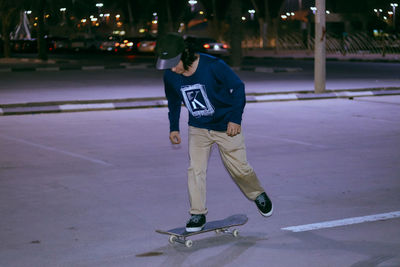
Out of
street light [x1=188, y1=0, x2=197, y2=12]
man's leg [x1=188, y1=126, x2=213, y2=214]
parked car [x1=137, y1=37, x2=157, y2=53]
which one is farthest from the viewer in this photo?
street light [x1=188, y1=0, x2=197, y2=12]

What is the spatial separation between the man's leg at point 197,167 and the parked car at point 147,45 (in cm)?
5400

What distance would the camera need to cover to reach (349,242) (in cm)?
627

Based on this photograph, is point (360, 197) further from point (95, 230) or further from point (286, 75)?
point (286, 75)

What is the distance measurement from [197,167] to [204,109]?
1.57 feet

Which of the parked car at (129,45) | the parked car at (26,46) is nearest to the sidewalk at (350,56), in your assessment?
the parked car at (129,45)

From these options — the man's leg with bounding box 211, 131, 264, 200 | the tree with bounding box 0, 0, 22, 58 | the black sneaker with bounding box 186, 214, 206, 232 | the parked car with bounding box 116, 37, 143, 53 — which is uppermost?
the man's leg with bounding box 211, 131, 264, 200

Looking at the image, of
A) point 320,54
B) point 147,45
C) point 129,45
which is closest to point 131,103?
point 320,54

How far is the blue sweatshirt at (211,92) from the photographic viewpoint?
6281mm

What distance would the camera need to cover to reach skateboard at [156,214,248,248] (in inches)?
245

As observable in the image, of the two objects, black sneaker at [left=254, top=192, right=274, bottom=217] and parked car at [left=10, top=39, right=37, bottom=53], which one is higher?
black sneaker at [left=254, top=192, right=274, bottom=217]

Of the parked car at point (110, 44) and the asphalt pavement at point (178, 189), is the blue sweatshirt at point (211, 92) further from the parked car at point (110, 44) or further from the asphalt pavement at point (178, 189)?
the parked car at point (110, 44)

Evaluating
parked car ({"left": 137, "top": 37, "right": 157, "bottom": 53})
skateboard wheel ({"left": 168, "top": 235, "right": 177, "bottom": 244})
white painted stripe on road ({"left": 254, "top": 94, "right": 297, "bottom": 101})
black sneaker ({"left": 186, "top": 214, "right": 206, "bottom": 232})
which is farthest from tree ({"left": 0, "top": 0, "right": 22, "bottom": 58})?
skateboard wheel ({"left": 168, "top": 235, "right": 177, "bottom": 244})

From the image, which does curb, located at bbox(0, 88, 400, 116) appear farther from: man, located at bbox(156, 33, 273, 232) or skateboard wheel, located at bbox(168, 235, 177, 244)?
skateboard wheel, located at bbox(168, 235, 177, 244)

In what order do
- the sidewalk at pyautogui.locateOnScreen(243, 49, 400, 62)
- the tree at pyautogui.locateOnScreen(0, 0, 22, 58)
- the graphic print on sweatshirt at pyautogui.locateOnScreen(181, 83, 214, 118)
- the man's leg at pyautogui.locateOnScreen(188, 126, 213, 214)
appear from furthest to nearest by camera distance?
1. the tree at pyautogui.locateOnScreen(0, 0, 22, 58)
2. the sidewalk at pyautogui.locateOnScreen(243, 49, 400, 62)
3. the man's leg at pyautogui.locateOnScreen(188, 126, 213, 214)
4. the graphic print on sweatshirt at pyautogui.locateOnScreen(181, 83, 214, 118)
